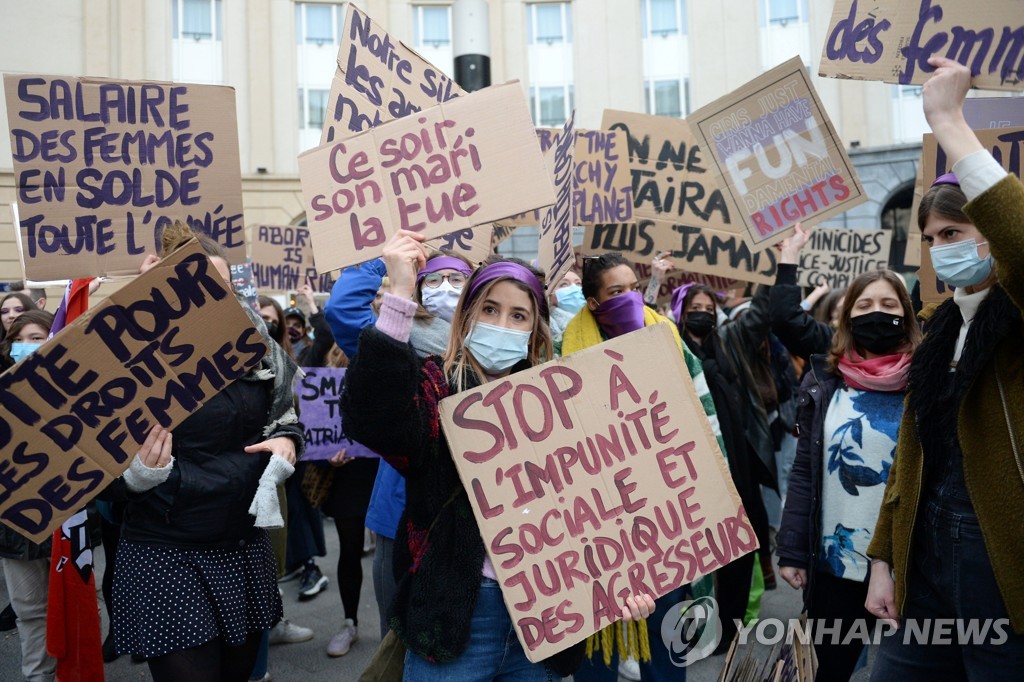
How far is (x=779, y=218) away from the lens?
14.6 ft

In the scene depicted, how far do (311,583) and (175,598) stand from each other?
3732mm

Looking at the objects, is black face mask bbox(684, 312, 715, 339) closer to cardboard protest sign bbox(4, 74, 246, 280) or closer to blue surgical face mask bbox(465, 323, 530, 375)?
cardboard protest sign bbox(4, 74, 246, 280)

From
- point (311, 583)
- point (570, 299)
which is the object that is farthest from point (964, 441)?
point (311, 583)

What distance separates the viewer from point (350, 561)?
16.8ft

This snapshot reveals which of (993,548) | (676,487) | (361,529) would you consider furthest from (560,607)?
(361,529)

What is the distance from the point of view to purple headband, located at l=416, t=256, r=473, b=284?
384 centimetres

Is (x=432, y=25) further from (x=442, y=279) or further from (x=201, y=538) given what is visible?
(x=201, y=538)

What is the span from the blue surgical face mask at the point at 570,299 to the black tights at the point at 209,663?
2849 millimetres

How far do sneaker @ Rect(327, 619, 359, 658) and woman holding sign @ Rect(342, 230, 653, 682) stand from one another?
9.59 ft

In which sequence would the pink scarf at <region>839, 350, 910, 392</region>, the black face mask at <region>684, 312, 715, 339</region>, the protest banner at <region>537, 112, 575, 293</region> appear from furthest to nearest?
the black face mask at <region>684, 312, 715, 339</region>, the protest banner at <region>537, 112, 575, 293</region>, the pink scarf at <region>839, 350, 910, 392</region>

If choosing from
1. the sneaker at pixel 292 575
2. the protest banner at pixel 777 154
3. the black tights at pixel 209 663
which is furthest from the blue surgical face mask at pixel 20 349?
the protest banner at pixel 777 154

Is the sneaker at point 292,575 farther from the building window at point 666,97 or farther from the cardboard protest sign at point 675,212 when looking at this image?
the building window at point 666,97

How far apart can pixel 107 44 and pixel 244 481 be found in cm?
1949

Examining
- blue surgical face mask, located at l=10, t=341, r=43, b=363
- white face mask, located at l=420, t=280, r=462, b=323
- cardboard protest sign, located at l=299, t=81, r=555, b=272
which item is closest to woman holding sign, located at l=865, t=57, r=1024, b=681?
cardboard protest sign, located at l=299, t=81, r=555, b=272
